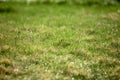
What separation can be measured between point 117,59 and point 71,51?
A: 349 centimetres

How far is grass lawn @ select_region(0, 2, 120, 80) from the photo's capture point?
18203 millimetres

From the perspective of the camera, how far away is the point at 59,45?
23.0m

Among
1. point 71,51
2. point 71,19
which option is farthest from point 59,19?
point 71,51

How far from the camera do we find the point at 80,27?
28.9m

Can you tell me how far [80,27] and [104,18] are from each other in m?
4.98

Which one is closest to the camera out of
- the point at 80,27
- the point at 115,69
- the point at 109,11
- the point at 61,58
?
the point at 115,69

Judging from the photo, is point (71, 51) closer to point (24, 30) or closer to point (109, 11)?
point (24, 30)

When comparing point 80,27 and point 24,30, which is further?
point 80,27

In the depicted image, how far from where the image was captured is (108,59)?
801 inches

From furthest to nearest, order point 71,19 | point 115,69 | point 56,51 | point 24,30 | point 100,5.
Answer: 1. point 100,5
2. point 71,19
3. point 24,30
4. point 56,51
5. point 115,69

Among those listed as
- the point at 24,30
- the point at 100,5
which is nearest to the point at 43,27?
the point at 24,30

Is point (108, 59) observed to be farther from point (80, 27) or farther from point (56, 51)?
point (80, 27)

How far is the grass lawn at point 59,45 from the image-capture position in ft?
59.7

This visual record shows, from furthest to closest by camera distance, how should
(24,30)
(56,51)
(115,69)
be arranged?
1. (24,30)
2. (56,51)
3. (115,69)
